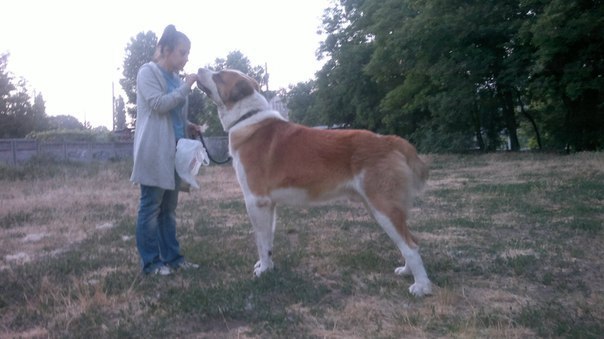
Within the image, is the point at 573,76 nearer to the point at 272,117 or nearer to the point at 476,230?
the point at 476,230

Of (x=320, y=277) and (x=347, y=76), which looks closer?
(x=320, y=277)

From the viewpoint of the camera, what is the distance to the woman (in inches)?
188

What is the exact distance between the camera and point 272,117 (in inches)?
197

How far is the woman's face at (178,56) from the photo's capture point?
5.02 metres

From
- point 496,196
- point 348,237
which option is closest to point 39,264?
point 348,237

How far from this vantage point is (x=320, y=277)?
4.65 m

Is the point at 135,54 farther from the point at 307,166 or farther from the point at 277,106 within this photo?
the point at 307,166

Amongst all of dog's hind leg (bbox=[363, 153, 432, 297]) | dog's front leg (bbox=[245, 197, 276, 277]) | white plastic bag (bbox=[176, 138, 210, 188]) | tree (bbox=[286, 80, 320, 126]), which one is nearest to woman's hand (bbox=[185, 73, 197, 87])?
white plastic bag (bbox=[176, 138, 210, 188])

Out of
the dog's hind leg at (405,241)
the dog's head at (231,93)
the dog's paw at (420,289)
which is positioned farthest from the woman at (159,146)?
the dog's paw at (420,289)

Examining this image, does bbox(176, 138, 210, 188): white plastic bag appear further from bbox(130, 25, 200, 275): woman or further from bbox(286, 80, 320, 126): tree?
bbox(286, 80, 320, 126): tree

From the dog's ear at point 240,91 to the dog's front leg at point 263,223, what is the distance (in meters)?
0.95

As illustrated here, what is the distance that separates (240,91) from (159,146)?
888 millimetres

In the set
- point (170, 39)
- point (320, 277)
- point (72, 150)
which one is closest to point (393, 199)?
point (320, 277)

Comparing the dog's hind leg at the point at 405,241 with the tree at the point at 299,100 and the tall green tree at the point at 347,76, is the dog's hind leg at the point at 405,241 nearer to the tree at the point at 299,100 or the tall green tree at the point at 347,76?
the tall green tree at the point at 347,76
